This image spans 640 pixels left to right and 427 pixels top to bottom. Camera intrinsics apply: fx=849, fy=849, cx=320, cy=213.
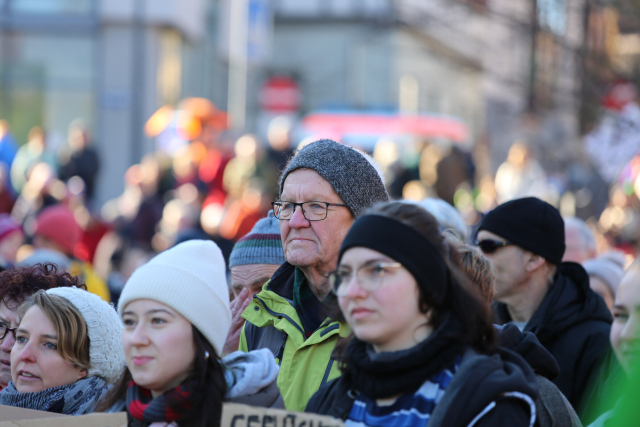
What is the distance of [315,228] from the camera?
362 cm

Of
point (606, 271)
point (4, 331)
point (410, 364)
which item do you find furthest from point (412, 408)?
point (606, 271)

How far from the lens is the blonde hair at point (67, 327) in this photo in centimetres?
346

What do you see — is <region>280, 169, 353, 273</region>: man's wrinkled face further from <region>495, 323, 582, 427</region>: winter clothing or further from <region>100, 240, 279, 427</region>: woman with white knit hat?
<region>495, 323, 582, 427</region>: winter clothing


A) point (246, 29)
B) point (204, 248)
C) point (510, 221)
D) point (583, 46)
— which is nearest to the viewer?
point (204, 248)

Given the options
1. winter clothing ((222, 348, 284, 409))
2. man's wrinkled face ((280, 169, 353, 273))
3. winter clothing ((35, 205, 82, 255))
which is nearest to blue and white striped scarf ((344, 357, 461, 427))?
winter clothing ((222, 348, 284, 409))

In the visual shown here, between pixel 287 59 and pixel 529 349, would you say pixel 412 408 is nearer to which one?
pixel 529 349

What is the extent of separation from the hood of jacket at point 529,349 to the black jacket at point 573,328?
3.32 feet

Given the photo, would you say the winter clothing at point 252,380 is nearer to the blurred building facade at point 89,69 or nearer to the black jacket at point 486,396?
the black jacket at point 486,396

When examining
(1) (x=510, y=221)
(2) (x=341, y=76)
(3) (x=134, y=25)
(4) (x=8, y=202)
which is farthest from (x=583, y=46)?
(2) (x=341, y=76)

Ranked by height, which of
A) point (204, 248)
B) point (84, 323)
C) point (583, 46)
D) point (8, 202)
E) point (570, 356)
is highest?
point (583, 46)

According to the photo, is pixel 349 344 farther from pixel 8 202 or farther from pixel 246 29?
pixel 246 29

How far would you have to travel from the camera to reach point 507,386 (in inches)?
97.2

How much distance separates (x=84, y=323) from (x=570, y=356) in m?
2.37

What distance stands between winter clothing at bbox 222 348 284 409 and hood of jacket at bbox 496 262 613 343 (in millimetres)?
1913
